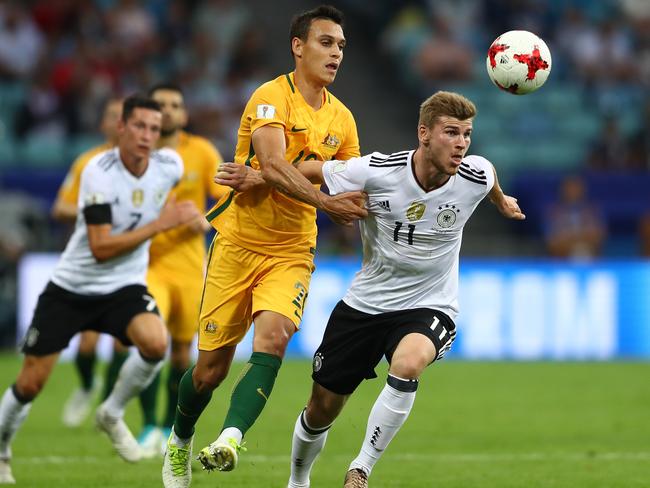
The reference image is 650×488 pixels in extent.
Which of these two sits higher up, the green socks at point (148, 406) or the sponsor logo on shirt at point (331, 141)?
the sponsor logo on shirt at point (331, 141)

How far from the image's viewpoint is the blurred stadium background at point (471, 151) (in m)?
13.9

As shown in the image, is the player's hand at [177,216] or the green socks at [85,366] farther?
the green socks at [85,366]

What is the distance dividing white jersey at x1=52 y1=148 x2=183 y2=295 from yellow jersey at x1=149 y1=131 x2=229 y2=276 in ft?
3.62

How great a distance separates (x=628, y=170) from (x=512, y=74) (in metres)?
13.0

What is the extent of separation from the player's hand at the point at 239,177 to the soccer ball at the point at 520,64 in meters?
1.53

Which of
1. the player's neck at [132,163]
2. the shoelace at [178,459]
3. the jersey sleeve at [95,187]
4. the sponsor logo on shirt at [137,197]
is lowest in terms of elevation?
the shoelace at [178,459]

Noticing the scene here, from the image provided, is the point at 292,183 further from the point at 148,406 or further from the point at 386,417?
the point at 148,406

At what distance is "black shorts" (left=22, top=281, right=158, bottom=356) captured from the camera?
8578mm

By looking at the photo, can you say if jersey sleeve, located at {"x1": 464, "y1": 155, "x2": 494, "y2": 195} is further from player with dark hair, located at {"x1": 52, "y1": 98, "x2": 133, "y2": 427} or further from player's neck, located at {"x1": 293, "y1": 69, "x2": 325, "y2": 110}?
player with dark hair, located at {"x1": 52, "y1": 98, "x2": 133, "y2": 427}

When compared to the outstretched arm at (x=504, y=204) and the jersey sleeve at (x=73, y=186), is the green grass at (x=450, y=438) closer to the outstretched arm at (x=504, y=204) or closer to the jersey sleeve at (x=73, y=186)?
the outstretched arm at (x=504, y=204)

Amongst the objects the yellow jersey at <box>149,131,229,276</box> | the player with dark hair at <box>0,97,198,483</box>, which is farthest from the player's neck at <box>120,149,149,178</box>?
the yellow jersey at <box>149,131,229,276</box>

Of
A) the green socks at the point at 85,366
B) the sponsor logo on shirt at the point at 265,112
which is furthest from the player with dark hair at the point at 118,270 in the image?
the green socks at the point at 85,366

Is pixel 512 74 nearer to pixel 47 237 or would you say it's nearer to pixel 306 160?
pixel 306 160

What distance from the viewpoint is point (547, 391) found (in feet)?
46.0
